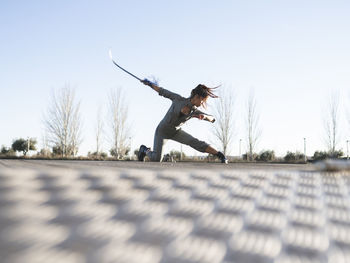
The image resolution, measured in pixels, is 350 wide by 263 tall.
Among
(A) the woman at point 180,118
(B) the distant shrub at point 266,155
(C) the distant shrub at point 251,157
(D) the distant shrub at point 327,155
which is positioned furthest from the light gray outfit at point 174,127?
(B) the distant shrub at point 266,155

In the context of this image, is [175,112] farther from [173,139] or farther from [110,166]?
[110,166]

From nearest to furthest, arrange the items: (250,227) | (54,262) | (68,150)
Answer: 1. (54,262)
2. (250,227)
3. (68,150)

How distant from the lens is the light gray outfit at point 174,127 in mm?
4602

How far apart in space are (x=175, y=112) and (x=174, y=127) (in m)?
0.27

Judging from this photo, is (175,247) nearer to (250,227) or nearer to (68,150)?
(250,227)

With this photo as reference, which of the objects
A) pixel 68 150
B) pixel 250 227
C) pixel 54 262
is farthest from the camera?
pixel 68 150

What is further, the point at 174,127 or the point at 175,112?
the point at 174,127

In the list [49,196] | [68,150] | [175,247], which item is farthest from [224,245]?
[68,150]

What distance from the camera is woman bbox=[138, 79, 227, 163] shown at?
14.5ft

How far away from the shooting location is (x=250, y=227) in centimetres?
35

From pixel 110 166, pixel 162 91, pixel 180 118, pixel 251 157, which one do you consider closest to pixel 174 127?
pixel 180 118

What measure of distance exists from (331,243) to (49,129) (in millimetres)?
26445

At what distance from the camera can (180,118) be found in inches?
186

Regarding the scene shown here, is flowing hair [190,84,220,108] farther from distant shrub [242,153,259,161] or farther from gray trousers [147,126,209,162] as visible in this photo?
distant shrub [242,153,259,161]
